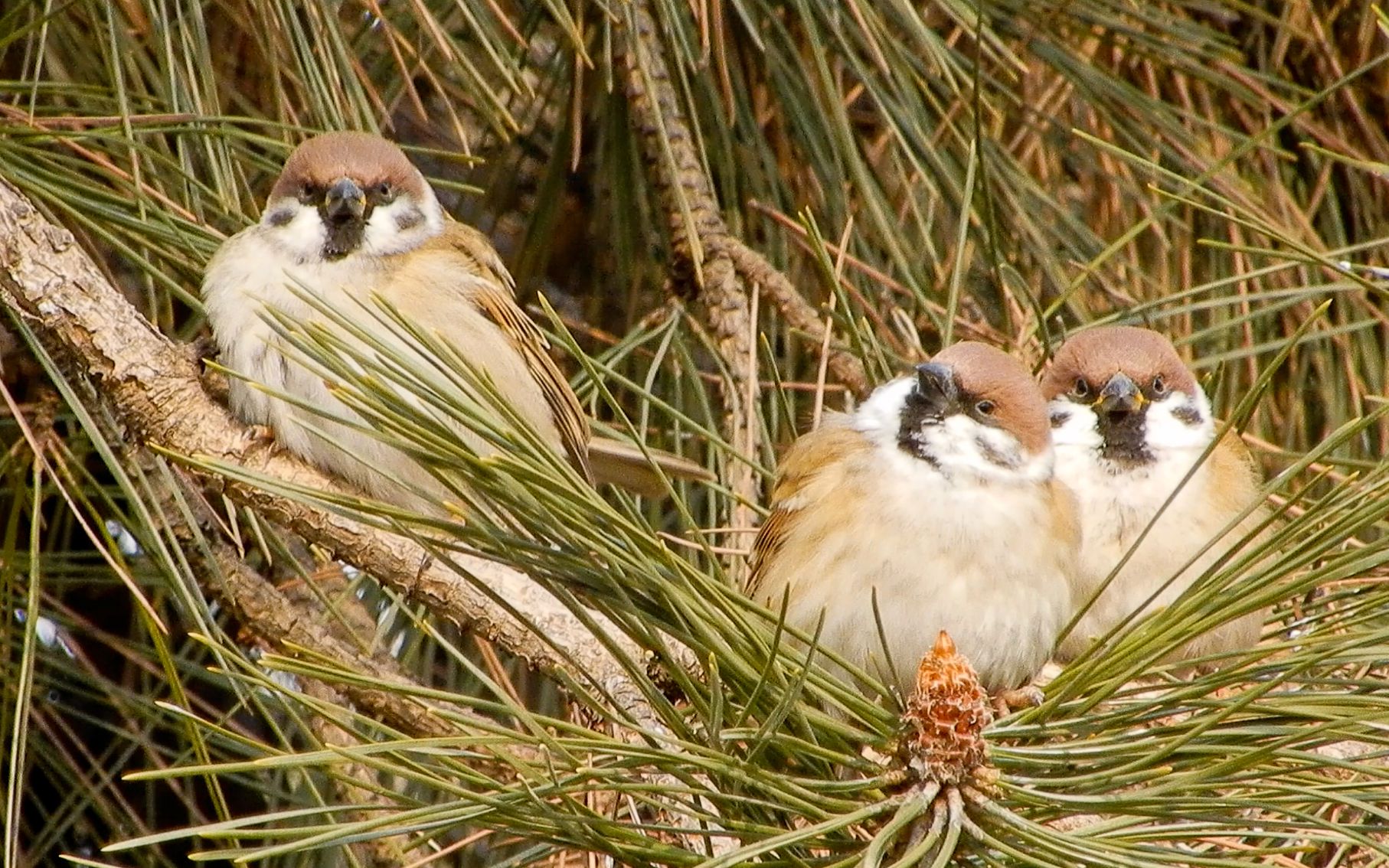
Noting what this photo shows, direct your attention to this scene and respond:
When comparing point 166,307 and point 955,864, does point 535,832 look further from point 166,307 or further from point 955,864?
point 166,307

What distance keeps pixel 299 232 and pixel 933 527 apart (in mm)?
1175

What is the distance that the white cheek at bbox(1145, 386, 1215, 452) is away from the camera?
2.92m

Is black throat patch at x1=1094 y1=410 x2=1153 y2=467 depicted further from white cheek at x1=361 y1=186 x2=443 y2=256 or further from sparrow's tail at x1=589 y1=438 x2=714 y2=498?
white cheek at x1=361 y1=186 x2=443 y2=256

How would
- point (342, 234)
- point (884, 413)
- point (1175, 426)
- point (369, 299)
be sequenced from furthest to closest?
point (1175, 426) < point (342, 234) < point (884, 413) < point (369, 299)

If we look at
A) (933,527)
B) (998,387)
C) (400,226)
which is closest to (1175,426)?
(998,387)

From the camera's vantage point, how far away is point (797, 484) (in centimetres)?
257

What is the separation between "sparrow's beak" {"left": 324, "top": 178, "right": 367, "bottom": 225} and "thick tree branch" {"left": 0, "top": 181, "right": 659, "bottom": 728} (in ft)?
2.05

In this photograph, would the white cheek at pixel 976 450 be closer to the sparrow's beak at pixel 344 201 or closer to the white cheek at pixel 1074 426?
the white cheek at pixel 1074 426

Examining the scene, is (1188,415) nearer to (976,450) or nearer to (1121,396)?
→ (1121,396)

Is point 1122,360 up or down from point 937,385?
down

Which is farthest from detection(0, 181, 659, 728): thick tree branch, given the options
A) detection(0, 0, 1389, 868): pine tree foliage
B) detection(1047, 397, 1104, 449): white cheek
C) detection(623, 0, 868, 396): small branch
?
detection(1047, 397, 1104, 449): white cheek

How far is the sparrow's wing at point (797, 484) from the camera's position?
2502 millimetres

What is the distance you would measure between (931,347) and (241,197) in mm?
1226

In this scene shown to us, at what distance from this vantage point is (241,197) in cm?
282
